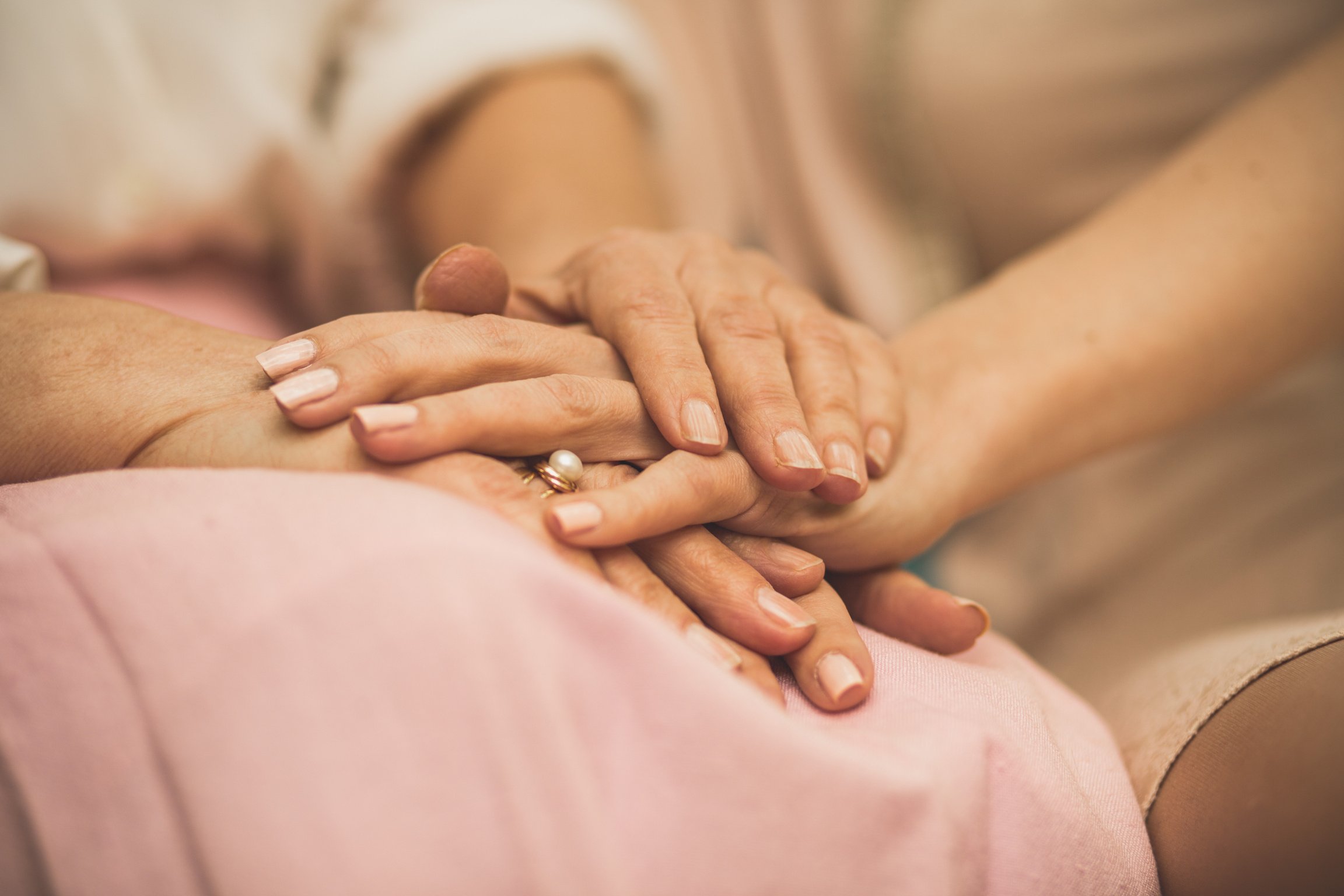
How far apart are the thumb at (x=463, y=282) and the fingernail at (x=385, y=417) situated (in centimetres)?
14

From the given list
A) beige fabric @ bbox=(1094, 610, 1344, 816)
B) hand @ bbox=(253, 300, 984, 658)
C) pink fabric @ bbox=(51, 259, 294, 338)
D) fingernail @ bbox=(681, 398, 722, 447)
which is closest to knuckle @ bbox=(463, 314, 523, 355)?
hand @ bbox=(253, 300, 984, 658)

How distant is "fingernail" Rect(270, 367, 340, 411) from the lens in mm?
437

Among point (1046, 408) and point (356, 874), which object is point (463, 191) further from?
point (356, 874)

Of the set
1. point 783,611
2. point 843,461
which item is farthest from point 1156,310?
point 783,611

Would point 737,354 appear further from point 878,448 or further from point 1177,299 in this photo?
point 1177,299

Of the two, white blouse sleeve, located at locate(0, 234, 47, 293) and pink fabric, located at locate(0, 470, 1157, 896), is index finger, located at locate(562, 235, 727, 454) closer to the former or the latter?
pink fabric, located at locate(0, 470, 1157, 896)

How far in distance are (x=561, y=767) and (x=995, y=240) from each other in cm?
106

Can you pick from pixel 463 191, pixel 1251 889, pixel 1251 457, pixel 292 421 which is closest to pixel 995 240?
pixel 1251 457

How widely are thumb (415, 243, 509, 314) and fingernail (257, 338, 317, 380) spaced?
90 millimetres

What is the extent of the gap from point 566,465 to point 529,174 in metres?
0.56

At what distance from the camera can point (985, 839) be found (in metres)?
0.40

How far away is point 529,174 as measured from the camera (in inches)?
36.1

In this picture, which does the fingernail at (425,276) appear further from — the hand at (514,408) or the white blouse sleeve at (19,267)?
the white blouse sleeve at (19,267)

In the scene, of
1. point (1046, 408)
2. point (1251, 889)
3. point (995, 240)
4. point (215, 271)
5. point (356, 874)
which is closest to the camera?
point (356, 874)
